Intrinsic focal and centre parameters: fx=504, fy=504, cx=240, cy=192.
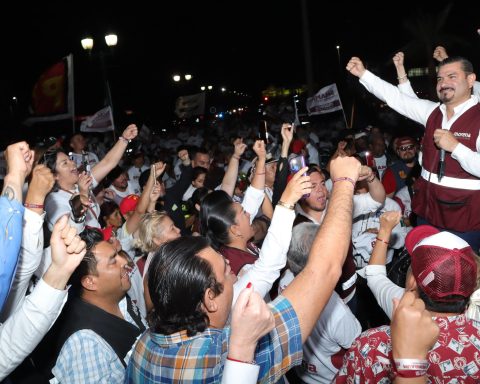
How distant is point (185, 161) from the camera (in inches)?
242

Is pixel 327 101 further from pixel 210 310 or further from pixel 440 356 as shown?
pixel 210 310

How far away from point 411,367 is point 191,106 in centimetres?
1876

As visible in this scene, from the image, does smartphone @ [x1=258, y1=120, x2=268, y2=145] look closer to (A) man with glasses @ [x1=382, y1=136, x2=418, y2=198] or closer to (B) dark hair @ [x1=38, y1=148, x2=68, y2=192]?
(A) man with glasses @ [x1=382, y1=136, x2=418, y2=198]

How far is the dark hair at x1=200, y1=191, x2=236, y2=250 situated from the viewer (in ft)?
12.5

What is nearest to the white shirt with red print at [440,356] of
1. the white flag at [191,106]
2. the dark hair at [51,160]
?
the dark hair at [51,160]

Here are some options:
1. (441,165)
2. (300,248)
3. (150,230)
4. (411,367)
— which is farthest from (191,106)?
(411,367)

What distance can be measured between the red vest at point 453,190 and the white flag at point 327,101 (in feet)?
18.5

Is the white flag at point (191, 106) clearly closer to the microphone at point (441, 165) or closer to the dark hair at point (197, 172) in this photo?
the dark hair at point (197, 172)

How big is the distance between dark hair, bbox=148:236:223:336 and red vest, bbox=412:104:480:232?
279 cm

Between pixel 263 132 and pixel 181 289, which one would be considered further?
pixel 263 132

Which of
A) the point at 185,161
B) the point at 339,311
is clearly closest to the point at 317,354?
the point at 339,311

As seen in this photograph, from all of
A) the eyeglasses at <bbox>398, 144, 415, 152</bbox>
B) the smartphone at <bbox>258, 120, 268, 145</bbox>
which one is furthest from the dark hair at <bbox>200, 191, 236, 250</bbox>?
the eyeglasses at <bbox>398, 144, 415, 152</bbox>

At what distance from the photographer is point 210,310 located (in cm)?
196

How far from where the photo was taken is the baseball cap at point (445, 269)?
2.11 metres
